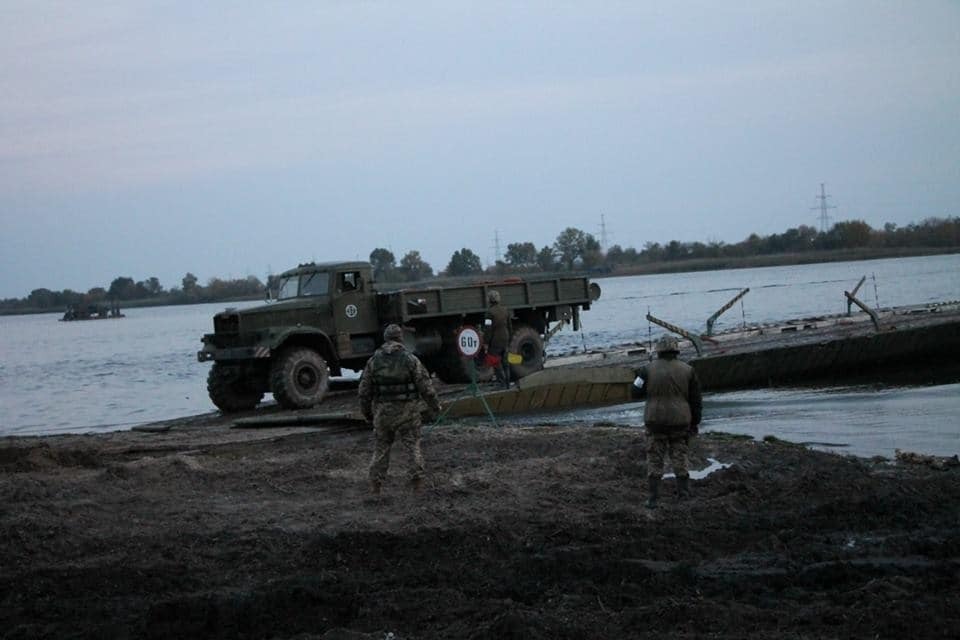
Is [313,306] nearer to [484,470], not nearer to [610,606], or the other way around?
[484,470]

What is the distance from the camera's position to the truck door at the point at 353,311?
2022 centimetres

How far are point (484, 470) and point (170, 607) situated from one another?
5451mm

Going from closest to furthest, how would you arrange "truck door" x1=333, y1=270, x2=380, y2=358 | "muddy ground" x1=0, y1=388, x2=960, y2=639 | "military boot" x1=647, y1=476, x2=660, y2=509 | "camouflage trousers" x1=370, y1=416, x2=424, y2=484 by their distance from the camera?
1. "muddy ground" x1=0, y1=388, x2=960, y2=639
2. "military boot" x1=647, y1=476, x2=660, y2=509
3. "camouflage trousers" x1=370, y1=416, x2=424, y2=484
4. "truck door" x1=333, y1=270, x2=380, y2=358

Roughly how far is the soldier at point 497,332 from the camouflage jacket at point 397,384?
7941 millimetres

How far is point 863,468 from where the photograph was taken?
1202 cm

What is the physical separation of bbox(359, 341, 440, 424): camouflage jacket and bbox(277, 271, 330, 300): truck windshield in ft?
29.4

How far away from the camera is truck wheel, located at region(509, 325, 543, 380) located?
2227 centimetres

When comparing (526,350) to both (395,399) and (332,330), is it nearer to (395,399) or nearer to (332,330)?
(332,330)

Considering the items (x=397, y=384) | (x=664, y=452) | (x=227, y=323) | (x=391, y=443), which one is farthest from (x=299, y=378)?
(x=664, y=452)

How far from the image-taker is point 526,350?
74.8 feet

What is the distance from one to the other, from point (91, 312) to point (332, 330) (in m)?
97.4

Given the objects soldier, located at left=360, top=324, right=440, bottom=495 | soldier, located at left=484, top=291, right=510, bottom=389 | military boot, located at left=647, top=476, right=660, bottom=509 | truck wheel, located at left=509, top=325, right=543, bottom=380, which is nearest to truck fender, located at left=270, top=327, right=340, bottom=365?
soldier, located at left=484, top=291, right=510, bottom=389

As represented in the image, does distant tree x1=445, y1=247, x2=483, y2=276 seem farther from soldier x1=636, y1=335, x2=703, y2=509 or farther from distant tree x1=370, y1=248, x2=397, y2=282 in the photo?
soldier x1=636, y1=335, x2=703, y2=509

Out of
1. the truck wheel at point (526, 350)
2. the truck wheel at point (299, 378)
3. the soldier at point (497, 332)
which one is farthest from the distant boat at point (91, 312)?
the soldier at point (497, 332)
